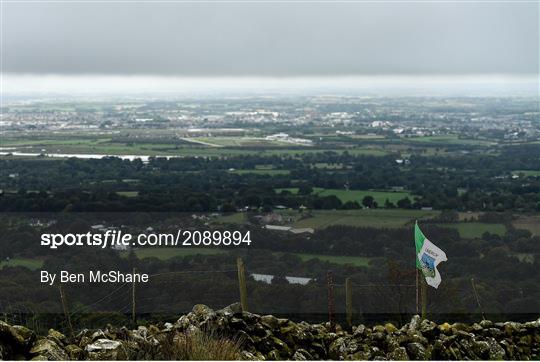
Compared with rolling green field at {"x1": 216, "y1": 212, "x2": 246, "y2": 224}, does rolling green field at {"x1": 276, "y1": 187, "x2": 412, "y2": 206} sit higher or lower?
lower

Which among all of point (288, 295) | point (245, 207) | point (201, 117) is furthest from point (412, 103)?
point (288, 295)

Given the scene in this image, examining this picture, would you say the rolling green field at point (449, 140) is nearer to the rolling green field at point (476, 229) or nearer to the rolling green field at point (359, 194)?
the rolling green field at point (359, 194)

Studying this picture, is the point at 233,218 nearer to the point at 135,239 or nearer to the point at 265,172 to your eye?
the point at 135,239

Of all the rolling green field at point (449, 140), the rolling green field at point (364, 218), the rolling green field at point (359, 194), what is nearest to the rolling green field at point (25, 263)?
the rolling green field at point (364, 218)

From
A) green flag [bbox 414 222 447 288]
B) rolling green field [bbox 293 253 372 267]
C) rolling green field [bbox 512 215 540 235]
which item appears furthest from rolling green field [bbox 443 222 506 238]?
green flag [bbox 414 222 447 288]

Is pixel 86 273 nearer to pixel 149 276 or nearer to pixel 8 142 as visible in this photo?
pixel 149 276

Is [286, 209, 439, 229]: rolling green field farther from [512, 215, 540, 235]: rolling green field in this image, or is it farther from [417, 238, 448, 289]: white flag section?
[417, 238, 448, 289]: white flag section
